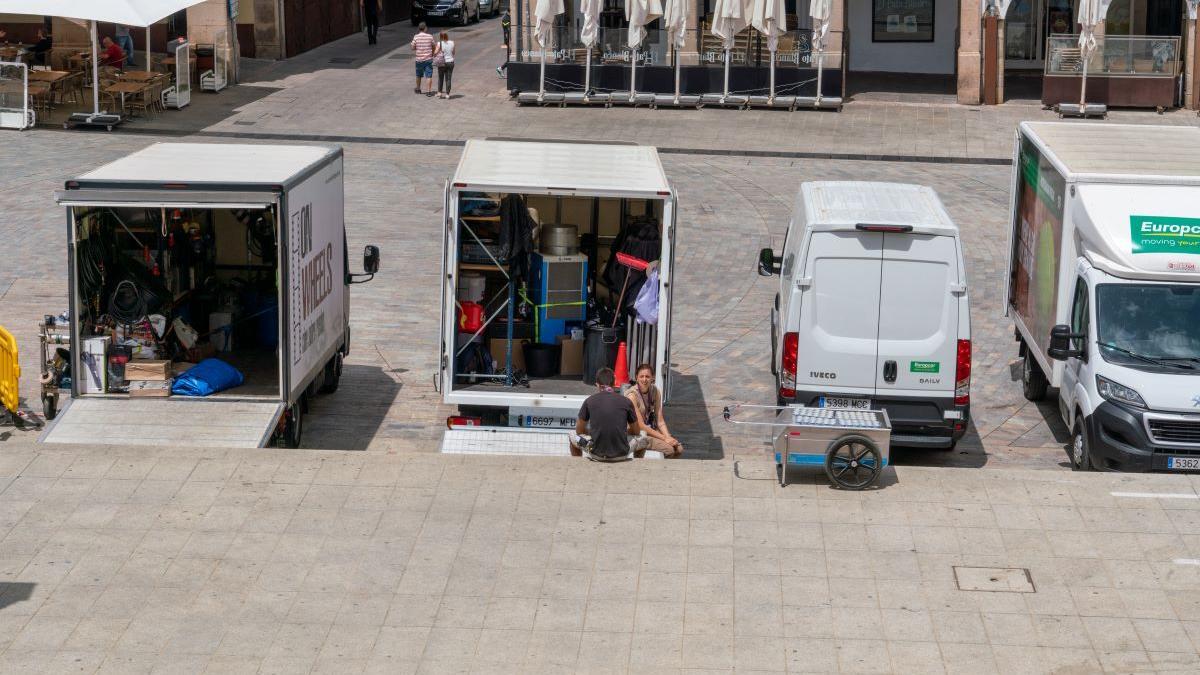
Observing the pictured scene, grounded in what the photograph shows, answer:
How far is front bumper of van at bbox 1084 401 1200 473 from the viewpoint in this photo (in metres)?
13.5

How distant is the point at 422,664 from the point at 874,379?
19.7 ft

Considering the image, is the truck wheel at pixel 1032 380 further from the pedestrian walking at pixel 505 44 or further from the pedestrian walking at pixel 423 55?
the pedestrian walking at pixel 423 55

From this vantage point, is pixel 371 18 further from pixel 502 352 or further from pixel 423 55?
pixel 502 352

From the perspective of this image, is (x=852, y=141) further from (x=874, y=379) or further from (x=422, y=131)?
(x=874, y=379)

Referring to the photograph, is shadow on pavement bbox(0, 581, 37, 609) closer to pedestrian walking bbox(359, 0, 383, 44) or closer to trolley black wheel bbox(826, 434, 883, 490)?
trolley black wheel bbox(826, 434, 883, 490)

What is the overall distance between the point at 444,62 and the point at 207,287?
19.0m

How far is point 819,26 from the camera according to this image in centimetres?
3284

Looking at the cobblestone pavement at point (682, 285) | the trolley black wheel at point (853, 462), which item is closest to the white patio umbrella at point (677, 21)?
the cobblestone pavement at point (682, 285)

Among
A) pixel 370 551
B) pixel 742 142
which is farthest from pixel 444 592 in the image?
pixel 742 142

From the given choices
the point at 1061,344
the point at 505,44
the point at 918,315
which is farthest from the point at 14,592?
the point at 505,44

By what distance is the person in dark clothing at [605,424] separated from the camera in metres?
13.2

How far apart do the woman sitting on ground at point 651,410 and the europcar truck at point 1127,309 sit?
11.7ft

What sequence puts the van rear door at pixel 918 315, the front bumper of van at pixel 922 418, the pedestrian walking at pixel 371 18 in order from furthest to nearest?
the pedestrian walking at pixel 371 18
the front bumper of van at pixel 922 418
the van rear door at pixel 918 315

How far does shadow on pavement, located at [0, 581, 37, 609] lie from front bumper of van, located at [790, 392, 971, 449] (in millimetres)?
6844
